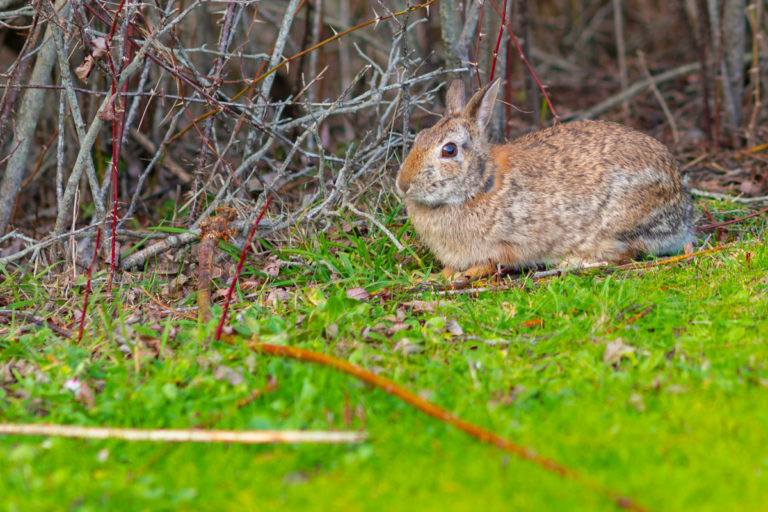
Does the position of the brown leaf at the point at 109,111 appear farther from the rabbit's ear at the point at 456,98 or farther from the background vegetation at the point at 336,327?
the rabbit's ear at the point at 456,98

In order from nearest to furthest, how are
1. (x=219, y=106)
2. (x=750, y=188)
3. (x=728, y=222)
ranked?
(x=219, y=106) < (x=728, y=222) < (x=750, y=188)

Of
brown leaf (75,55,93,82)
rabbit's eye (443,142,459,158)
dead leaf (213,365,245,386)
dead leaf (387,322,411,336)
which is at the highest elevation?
brown leaf (75,55,93,82)

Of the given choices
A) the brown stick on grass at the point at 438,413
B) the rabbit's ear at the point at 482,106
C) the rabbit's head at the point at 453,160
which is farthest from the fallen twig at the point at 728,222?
the brown stick on grass at the point at 438,413

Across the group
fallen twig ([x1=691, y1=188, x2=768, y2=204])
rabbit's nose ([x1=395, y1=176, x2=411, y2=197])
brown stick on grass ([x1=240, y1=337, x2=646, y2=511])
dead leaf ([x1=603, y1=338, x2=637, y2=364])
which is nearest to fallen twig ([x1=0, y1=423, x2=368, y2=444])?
brown stick on grass ([x1=240, y1=337, x2=646, y2=511])

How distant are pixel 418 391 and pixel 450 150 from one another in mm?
2201

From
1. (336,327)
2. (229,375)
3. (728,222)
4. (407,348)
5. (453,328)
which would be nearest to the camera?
(229,375)

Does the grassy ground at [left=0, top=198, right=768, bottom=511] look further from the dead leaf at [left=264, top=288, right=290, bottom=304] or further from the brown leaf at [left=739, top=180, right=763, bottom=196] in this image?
the brown leaf at [left=739, top=180, right=763, bottom=196]

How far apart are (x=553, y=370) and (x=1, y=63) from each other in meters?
7.59

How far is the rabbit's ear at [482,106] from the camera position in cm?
526

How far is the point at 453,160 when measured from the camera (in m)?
5.28

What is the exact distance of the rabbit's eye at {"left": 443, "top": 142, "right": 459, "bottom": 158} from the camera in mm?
5258

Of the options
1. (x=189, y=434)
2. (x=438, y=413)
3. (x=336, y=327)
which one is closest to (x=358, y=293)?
(x=336, y=327)

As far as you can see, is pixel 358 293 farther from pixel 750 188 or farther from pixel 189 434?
pixel 750 188

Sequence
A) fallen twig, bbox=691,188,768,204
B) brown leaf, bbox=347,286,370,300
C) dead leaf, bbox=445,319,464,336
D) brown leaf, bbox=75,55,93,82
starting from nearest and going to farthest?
dead leaf, bbox=445,319,464,336
brown leaf, bbox=75,55,93,82
brown leaf, bbox=347,286,370,300
fallen twig, bbox=691,188,768,204
